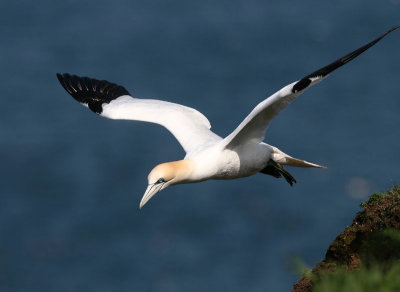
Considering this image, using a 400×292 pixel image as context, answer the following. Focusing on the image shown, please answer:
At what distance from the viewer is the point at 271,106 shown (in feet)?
30.4

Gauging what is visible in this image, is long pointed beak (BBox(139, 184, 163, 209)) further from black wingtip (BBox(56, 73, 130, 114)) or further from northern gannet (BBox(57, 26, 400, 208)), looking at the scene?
black wingtip (BBox(56, 73, 130, 114))

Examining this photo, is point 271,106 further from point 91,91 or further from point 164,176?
point 91,91

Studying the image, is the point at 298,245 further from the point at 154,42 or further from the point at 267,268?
the point at 154,42

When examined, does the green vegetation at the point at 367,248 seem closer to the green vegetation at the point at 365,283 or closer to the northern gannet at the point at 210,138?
the green vegetation at the point at 365,283

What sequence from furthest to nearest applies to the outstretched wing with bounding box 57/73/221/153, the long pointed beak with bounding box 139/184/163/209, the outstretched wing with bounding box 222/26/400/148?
the outstretched wing with bounding box 57/73/221/153
the long pointed beak with bounding box 139/184/163/209
the outstretched wing with bounding box 222/26/400/148

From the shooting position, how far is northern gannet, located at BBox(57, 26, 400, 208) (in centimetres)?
877

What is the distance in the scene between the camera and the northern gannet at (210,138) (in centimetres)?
877

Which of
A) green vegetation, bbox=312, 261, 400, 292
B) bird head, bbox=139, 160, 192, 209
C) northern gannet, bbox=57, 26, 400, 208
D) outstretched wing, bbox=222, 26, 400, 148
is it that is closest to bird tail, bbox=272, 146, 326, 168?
northern gannet, bbox=57, 26, 400, 208

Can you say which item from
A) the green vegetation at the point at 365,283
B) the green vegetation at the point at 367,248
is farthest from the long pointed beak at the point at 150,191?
the green vegetation at the point at 365,283

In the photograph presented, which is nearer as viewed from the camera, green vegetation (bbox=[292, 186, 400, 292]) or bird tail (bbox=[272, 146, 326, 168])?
green vegetation (bbox=[292, 186, 400, 292])

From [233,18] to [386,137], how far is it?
A: 26.1 ft

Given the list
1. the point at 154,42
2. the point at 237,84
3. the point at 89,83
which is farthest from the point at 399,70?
the point at 89,83

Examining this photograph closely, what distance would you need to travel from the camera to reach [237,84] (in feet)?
98.2

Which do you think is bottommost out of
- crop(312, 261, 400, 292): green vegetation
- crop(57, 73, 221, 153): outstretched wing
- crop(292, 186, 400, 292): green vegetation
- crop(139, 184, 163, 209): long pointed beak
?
crop(312, 261, 400, 292): green vegetation
